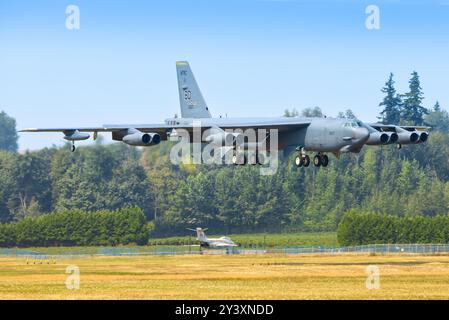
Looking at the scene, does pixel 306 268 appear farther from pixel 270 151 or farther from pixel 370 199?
pixel 370 199

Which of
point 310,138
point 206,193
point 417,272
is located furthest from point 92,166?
point 417,272

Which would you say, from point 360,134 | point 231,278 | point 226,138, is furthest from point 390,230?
point 231,278

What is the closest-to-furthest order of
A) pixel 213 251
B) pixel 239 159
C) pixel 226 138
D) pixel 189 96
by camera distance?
pixel 226 138
pixel 239 159
pixel 189 96
pixel 213 251

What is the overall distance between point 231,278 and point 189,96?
79.2ft

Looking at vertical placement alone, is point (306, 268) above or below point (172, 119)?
below

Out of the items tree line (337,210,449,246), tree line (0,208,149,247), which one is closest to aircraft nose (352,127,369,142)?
tree line (337,210,449,246)

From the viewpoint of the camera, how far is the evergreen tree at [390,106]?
147 metres

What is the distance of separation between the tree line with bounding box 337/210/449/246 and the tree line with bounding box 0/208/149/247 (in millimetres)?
17477

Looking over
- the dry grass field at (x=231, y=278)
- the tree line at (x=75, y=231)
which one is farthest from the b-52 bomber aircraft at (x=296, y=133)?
the tree line at (x=75, y=231)

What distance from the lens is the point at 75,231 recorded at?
99438 mm

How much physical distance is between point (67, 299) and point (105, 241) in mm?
52838

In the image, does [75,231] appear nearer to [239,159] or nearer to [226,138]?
[239,159]

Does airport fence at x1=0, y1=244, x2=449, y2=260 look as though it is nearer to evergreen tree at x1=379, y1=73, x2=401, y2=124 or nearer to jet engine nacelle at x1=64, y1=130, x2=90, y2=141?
jet engine nacelle at x1=64, y1=130, x2=90, y2=141
